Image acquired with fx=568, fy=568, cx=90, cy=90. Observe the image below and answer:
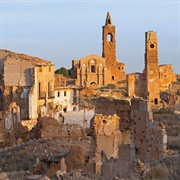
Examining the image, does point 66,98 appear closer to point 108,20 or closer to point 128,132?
point 128,132

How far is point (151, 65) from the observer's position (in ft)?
145

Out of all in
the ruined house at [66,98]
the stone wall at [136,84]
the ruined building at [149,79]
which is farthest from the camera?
the stone wall at [136,84]

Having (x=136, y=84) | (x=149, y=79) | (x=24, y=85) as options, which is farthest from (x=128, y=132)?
(x=136, y=84)

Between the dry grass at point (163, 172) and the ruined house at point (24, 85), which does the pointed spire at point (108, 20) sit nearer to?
the ruined house at point (24, 85)

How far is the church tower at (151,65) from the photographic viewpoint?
43.6 meters

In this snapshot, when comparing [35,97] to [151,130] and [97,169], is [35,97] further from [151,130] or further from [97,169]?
[97,169]

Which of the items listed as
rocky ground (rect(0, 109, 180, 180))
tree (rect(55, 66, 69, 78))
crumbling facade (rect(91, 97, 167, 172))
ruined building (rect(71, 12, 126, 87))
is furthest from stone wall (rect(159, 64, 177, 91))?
crumbling facade (rect(91, 97, 167, 172))

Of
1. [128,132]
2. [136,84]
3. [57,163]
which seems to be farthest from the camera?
[136,84]

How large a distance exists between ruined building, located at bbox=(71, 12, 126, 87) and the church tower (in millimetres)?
14694

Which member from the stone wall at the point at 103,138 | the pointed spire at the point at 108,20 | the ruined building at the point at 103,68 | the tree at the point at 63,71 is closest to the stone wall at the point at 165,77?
the ruined building at the point at 103,68

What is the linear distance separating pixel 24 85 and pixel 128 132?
54.6 feet

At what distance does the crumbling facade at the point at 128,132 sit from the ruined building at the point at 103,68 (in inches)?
1648

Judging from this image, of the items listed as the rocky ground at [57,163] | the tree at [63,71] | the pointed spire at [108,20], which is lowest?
the rocky ground at [57,163]

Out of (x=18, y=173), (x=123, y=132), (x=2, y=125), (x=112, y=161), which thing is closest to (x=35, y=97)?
(x=2, y=125)
